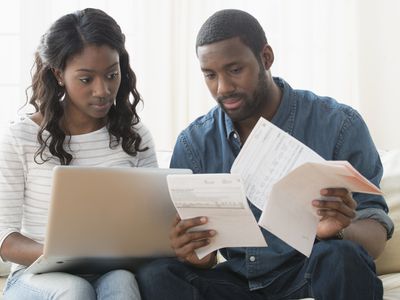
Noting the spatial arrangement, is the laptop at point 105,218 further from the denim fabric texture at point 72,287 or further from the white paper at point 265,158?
the white paper at point 265,158

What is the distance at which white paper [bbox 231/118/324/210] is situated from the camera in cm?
150

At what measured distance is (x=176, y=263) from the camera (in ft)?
5.31

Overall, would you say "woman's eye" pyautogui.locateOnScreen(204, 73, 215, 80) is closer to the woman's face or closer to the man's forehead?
the man's forehead

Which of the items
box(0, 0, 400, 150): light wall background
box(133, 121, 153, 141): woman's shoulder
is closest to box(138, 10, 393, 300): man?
box(133, 121, 153, 141): woman's shoulder

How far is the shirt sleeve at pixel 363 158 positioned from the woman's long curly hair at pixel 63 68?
55 cm

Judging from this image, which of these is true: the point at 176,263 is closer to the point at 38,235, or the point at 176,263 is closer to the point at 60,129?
the point at 38,235

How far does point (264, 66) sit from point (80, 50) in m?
0.47

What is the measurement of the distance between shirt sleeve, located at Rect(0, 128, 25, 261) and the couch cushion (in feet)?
3.16

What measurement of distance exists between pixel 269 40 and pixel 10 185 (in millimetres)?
1274

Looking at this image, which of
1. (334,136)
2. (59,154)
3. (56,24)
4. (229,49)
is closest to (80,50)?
(56,24)

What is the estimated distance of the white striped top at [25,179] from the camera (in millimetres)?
1745

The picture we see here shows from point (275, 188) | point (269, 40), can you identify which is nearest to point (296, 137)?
point (275, 188)

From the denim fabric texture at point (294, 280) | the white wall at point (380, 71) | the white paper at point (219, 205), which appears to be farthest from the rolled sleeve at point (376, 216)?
the white wall at point (380, 71)

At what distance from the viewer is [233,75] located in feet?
5.82
